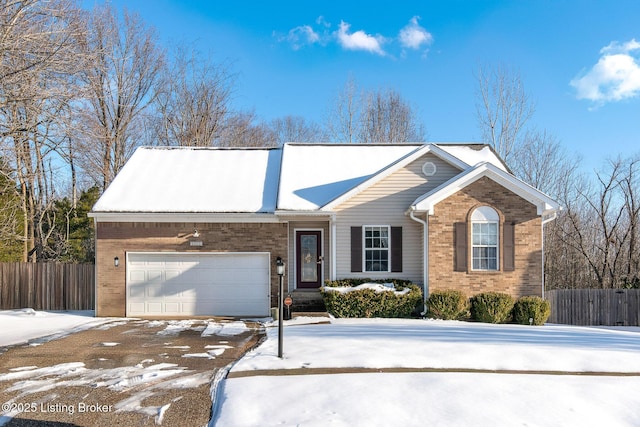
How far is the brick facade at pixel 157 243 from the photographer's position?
532 inches

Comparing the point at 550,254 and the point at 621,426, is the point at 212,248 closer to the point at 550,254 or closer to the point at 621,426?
the point at 621,426

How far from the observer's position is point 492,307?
40.5 feet

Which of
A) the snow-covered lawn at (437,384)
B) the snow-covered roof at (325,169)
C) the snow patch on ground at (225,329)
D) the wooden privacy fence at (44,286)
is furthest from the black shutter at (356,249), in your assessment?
the wooden privacy fence at (44,286)

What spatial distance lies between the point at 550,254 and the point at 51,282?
896 inches

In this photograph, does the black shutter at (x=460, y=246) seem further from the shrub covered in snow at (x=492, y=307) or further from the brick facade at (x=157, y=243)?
the brick facade at (x=157, y=243)

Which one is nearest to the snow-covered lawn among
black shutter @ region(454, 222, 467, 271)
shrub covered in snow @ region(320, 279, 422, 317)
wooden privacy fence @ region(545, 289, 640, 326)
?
shrub covered in snow @ region(320, 279, 422, 317)

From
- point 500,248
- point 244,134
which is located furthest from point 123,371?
point 244,134

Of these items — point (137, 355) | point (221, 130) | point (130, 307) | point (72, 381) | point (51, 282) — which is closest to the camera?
point (72, 381)

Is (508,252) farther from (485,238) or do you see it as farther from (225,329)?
(225,329)

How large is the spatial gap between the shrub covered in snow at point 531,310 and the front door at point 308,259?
5.80 meters

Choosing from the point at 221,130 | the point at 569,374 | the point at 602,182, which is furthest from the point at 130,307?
the point at 602,182

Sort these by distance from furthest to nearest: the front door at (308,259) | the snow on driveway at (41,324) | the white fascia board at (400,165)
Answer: the front door at (308,259) < the white fascia board at (400,165) < the snow on driveway at (41,324)

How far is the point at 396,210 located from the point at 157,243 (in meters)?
7.36

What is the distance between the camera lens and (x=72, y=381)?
21.5 ft
